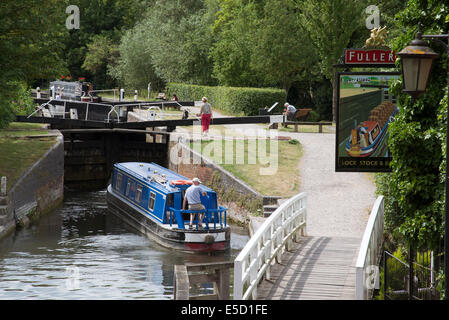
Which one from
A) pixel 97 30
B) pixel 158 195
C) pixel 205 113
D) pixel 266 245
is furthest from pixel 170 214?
pixel 97 30

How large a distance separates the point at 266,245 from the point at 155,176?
13008 millimetres

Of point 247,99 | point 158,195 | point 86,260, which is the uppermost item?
point 247,99

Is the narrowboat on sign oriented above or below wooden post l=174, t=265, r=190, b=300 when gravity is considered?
above

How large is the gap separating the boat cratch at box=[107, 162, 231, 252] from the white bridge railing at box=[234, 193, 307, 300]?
573 centimetres

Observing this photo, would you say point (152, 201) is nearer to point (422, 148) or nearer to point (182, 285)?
point (422, 148)

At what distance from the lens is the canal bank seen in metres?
24.1

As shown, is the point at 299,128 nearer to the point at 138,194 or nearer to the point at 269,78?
the point at 269,78

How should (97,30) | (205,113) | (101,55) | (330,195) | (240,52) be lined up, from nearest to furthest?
(330,195), (205,113), (240,52), (101,55), (97,30)

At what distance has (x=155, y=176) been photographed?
2498 centimetres

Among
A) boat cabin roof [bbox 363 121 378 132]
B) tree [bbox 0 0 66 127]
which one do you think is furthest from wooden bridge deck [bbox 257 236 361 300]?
tree [bbox 0 0 66 127]

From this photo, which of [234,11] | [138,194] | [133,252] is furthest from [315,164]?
[234,11]

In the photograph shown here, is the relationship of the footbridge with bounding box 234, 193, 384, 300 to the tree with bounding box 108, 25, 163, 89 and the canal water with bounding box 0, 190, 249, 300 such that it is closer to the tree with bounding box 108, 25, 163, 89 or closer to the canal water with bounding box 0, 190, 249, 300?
the canal water with bounding box 0, 190, 249, 300

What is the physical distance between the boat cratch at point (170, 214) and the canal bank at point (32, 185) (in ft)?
10.8
